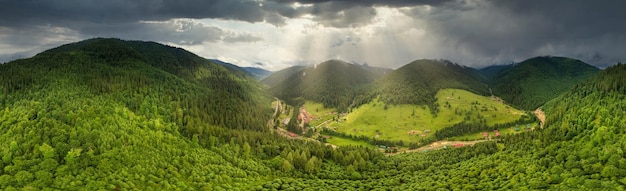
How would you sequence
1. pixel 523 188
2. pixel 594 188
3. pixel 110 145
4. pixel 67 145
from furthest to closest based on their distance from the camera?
pixel 110 145 < pixel 67 145 < pixel 523 188 < pixel 594 188

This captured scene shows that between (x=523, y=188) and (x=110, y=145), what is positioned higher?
(x=110, y=145)

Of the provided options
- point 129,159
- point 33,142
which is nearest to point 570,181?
point 129,159

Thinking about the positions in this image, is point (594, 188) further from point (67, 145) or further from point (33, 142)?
point (33, 142)

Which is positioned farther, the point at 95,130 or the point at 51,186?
the point at 95,130

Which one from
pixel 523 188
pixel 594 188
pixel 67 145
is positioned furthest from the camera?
pixel 67 145

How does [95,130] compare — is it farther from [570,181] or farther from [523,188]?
[570,181]

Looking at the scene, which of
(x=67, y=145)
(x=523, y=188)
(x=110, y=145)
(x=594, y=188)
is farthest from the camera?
(x=110, y=145)

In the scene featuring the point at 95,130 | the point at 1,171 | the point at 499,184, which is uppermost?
the point at 95,130

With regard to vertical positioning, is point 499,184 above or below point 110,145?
below

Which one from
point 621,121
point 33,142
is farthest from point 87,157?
point 621,121
